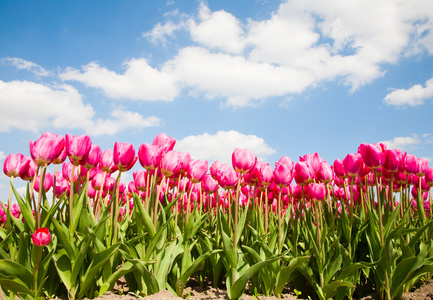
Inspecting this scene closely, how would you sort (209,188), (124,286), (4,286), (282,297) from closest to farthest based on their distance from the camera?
(4,286), (282,297), (124,286), (209,188)

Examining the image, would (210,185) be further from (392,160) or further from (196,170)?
(392,160)

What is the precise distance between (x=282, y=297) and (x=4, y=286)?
2704 mm

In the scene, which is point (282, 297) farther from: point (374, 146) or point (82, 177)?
point (82, 177)

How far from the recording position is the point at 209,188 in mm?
4621

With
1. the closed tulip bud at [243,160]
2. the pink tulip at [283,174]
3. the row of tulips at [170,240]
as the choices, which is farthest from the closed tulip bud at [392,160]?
the closed tulip bud at [243,160]

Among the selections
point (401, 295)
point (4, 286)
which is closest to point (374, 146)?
point (401, 295)

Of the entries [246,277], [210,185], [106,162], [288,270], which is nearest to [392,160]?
[288,270]

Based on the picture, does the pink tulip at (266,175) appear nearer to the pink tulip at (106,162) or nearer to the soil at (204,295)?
the soil at (204,295)

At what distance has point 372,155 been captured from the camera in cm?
338

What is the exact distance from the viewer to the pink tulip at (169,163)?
324cm

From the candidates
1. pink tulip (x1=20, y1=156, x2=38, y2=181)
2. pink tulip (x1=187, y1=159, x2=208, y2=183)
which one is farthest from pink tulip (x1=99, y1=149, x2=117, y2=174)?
pink tulip (x1=187, y1=159, x2=208, y2=183)

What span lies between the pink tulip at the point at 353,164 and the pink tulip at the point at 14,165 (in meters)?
3.50

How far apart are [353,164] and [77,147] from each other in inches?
115

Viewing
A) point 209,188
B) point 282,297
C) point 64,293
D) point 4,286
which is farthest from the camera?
point 209,188
